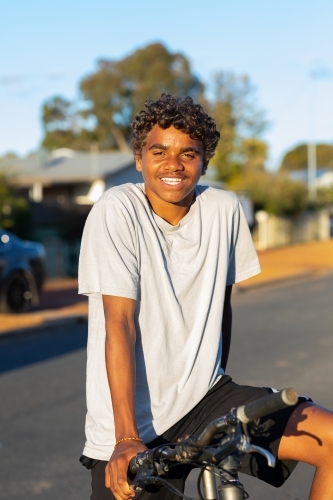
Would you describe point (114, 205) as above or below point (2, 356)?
above

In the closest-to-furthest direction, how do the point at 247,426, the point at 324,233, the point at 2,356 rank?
the point at 247,426, the point at 2,356, the point at 324,233

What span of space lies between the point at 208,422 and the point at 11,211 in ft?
66.3

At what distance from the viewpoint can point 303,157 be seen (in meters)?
108

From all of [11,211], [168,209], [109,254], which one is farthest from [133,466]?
[11,211]

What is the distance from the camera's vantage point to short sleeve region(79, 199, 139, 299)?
257 cm

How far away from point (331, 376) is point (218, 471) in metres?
6.77

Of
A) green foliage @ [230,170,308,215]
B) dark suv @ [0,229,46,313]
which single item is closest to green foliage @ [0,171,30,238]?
dark suv @ [0,229,46,313]

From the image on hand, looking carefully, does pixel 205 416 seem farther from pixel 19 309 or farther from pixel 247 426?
pixel 19 309

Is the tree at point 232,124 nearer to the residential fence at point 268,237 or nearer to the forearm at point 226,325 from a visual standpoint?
the residential fence at point 268,237

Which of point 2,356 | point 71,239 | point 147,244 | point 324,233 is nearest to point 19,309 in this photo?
point 2,356

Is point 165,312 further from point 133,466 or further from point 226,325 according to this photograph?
point 133,466

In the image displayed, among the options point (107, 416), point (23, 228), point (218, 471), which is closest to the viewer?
point (218, 471)

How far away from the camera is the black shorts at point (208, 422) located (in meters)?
2.51

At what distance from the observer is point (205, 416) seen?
2.66 metres
